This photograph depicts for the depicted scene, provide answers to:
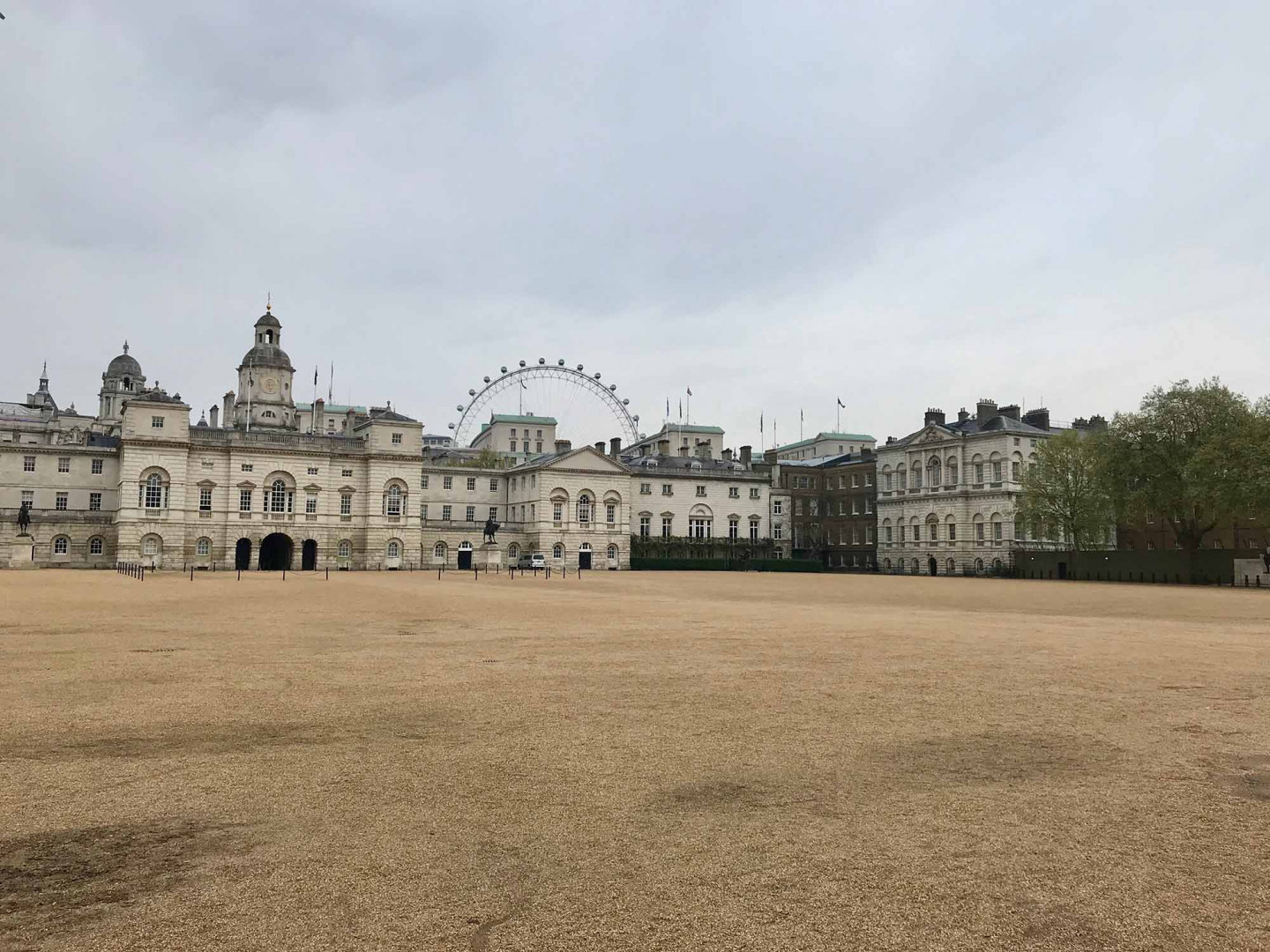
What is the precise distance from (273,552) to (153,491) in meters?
12.1

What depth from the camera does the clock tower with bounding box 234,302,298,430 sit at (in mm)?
103875

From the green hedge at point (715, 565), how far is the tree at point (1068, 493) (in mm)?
29017

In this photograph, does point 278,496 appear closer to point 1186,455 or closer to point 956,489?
point 956,489

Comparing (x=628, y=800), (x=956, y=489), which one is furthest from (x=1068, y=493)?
(x=628, y=800)

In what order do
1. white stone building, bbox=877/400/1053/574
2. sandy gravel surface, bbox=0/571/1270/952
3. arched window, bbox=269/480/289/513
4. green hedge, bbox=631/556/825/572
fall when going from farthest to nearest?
green hedge, bbox=631/556/825/572 → white stone building, bbox=877/400/1053/574 → arched window, bbox=269/480/289/513 → sandy gravel surface, bbox=0/571/1270/952

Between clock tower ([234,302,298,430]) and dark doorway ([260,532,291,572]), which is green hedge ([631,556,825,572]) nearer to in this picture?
dark doorway ([260,532,291,572])

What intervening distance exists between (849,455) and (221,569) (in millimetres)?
70863

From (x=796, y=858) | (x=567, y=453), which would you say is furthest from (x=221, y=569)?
(x=796, y=858)

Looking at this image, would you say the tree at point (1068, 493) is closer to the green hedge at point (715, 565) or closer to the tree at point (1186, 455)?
the tree at point (1186, 455)

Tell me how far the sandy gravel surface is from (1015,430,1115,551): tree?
58716 mm

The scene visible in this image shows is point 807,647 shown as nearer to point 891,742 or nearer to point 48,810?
point 891,742

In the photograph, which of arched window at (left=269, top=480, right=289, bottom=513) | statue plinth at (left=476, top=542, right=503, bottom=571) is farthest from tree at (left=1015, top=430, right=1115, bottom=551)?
arched window at (left=269, top=480, right=289, bottom=513)

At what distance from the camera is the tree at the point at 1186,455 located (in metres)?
56.8

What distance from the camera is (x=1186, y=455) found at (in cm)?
6194
